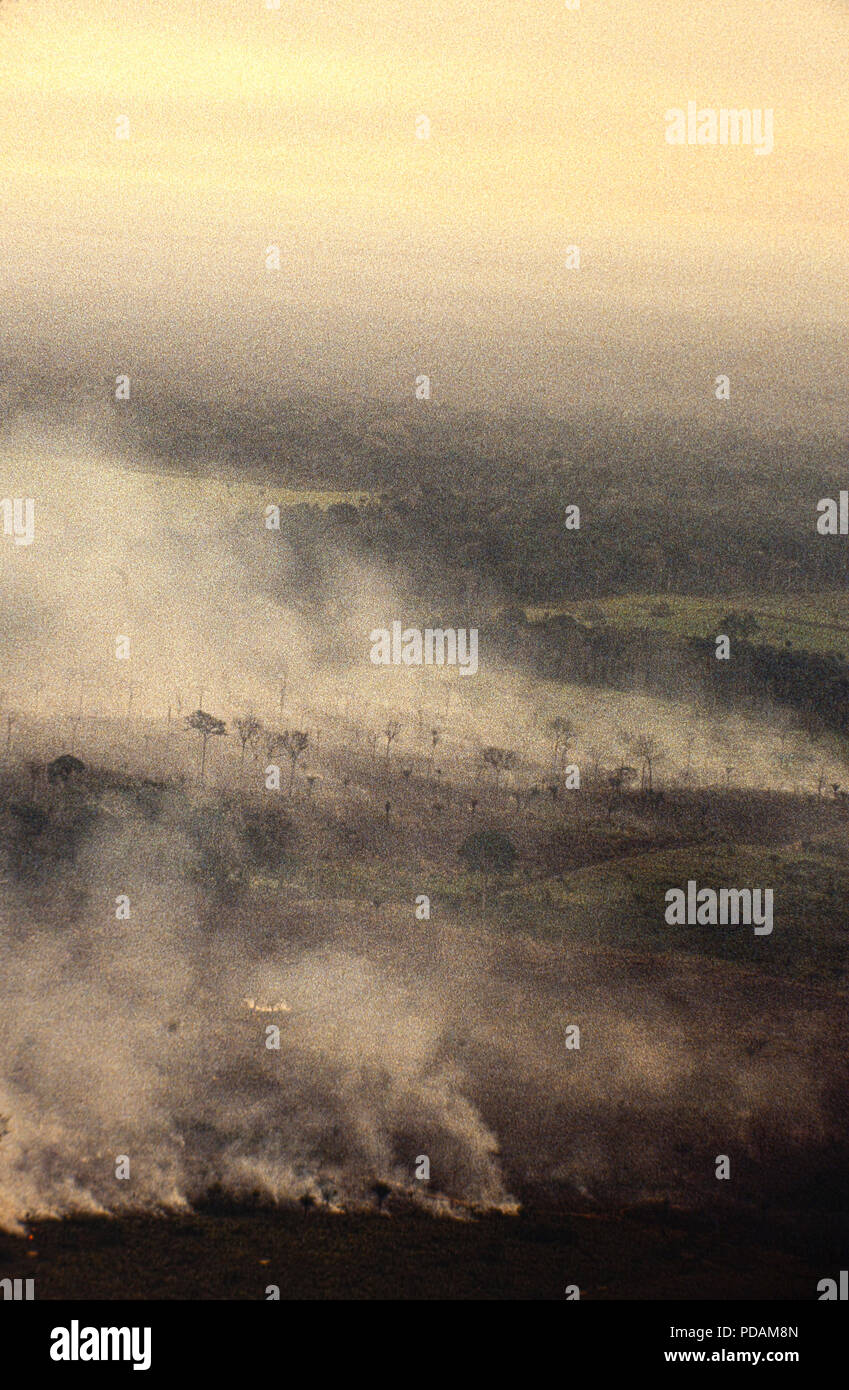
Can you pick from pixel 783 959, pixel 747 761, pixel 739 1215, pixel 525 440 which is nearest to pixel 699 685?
pixel 747 761

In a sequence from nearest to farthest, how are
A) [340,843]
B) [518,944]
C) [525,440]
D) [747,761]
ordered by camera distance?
[518,944] → [340,843] → [747,761] → [525,440]

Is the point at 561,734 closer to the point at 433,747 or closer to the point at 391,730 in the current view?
the point at 433,747

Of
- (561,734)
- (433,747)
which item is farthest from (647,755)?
(433,747)

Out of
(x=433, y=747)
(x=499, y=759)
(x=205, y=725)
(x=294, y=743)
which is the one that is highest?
(x=205, y=725)

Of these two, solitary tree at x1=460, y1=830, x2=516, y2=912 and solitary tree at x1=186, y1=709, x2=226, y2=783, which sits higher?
solitary tree at x1=186, y1=709, x2=226, y2=783

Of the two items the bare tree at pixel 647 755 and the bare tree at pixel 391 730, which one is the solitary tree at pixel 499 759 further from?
the bare tree at pixel 647 755

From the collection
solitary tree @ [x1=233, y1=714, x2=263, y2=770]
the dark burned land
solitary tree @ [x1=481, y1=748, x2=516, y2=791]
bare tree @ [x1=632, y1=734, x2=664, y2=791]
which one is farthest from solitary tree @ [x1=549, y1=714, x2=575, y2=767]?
solitary tree @ [x1=233, y1=714, x2=263, y2=770]

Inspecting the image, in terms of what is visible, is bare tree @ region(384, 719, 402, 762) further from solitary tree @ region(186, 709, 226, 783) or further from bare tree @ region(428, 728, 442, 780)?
solitary tree @ region(186, 709, 226, 783)

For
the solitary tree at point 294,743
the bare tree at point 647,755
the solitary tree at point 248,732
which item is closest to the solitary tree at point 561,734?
the bare tree at point 647,755

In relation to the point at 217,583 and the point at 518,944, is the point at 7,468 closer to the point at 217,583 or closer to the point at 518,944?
the point at 217,583

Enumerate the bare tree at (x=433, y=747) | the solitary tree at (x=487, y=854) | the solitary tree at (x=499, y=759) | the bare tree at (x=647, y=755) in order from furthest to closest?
1. the bare tree at (x=647, y=755)
2. the solitary tree at (x=499, y=759)
3. the bare tree at (x=433, y=747)
4. the solitary tree at (x=487, y=854)

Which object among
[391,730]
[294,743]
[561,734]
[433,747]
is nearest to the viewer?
[294,743]
